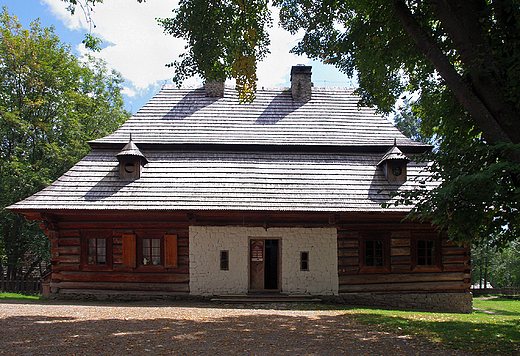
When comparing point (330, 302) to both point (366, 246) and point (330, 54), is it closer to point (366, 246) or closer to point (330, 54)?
point (366, 246)

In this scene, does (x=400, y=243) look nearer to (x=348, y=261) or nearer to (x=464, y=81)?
(x=348, y=261)

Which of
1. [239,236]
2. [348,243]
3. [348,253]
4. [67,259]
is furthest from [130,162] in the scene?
[348,253]

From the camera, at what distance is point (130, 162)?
40.7ft

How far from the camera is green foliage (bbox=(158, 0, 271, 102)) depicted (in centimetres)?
880

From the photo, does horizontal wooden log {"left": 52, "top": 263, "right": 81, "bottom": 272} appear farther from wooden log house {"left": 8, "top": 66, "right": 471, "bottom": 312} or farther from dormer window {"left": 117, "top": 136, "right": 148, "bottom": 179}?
dormer window {"left": 117, "top": 136, "right": 148, "bottom": 179}

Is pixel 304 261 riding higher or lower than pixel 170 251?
lower

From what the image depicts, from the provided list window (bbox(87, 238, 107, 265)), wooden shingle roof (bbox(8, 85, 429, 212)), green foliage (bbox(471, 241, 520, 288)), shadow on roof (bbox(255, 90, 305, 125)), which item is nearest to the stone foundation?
wooden shingle roof (bbox(8, 85, 429, 212))

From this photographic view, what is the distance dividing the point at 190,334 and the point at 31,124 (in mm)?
17716

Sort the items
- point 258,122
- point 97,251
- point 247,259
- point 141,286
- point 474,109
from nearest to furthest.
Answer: point 474,109 → point 141,286 → point 247,259 → point 97,251 → point 258,122

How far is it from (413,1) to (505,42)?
223 centimetres

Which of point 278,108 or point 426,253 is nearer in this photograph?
point 426,253

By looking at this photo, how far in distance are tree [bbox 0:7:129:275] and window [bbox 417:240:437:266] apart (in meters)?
16.7

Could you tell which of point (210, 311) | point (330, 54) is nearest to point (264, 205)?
point (210, 311)

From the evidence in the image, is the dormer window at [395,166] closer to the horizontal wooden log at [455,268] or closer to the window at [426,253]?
the window at [426,253]
